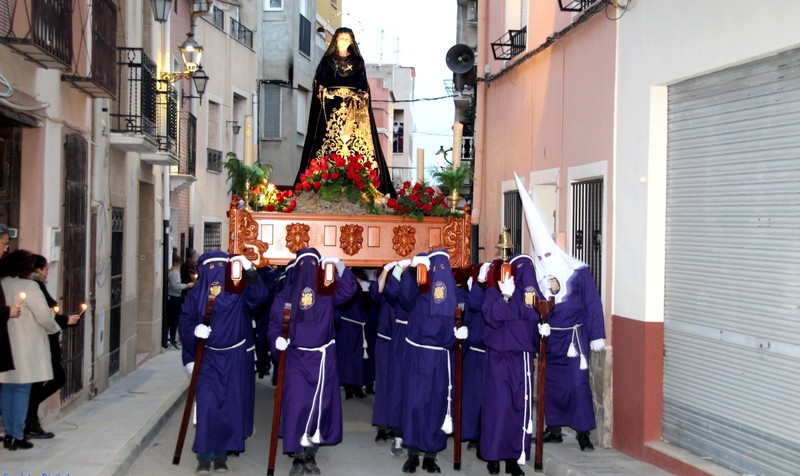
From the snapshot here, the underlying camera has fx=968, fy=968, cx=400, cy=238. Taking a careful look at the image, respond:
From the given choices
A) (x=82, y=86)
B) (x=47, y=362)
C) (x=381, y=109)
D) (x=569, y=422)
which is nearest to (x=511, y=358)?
(x=569, y=422)

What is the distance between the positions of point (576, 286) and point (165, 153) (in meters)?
8.43

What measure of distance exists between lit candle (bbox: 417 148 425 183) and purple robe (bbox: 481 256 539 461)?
2.89 meters

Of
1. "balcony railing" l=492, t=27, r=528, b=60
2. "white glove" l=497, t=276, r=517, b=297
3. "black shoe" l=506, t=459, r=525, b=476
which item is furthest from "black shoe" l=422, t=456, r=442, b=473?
"balcony railing" l=492, t=27, r=528, b=60

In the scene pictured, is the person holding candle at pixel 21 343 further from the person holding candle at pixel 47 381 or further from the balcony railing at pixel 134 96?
the balcony railing at pixel 134 96

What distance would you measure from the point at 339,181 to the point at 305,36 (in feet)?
73.2

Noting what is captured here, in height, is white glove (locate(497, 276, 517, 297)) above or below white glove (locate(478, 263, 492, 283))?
below

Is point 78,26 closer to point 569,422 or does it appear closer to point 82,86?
point 82,86

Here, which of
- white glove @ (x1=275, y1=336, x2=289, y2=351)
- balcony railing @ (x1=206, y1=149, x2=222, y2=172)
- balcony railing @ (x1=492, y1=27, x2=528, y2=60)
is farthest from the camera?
balcony railing @ (x1=206, y1=149, x2=222, y2=172)

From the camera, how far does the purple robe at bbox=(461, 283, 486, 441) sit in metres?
9.34

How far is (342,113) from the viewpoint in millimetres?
12305

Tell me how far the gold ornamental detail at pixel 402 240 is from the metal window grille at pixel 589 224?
6.29 feet

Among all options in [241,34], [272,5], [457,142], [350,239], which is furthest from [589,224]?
[272,5]

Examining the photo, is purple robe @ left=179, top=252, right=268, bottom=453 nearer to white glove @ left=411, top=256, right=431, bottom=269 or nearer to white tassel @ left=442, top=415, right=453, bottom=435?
white glove @ left=411, top=256, right=431, bottom=269

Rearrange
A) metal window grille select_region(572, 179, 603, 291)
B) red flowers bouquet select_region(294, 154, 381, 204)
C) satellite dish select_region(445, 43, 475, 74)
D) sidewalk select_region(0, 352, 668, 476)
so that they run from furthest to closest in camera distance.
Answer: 1. satellite dish select_region(445, 43, 475, 74)
2. red flowers bouquet select_region(294, 154, 381, 204)
3. metal window grille select_region(572, 179, 603, 291)
4. sidewalk select_region(0, 352, 668, 476)
